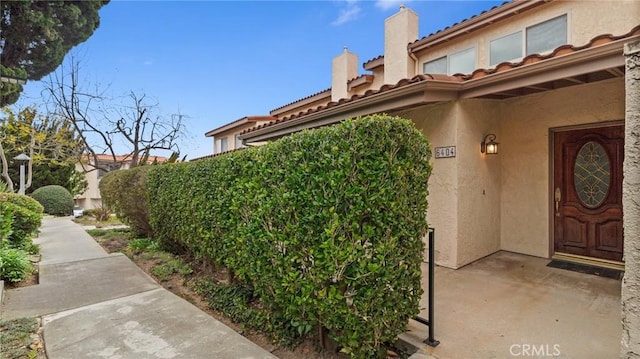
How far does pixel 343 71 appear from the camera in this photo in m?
11.5

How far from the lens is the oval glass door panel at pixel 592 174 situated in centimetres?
566

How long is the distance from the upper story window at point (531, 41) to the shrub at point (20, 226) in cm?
1234

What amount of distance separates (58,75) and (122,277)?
15.1m

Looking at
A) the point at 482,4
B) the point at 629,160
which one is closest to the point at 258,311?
Result: the point at 629,160

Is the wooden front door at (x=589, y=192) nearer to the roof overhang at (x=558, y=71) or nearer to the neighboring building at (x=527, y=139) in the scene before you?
the neighboring building at (x=527, y=139)

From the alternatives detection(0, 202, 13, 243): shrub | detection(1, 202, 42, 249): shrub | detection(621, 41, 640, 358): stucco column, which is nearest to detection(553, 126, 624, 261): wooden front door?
detection(621, 41, 640, 358): stucco column

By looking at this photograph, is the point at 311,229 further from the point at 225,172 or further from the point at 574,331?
the point at 574,331

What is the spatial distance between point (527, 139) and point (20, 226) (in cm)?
1213

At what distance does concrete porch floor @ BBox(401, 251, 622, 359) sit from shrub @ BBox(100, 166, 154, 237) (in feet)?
24.7

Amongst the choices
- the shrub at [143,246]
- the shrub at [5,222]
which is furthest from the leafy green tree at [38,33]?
the shrub at [143,246]

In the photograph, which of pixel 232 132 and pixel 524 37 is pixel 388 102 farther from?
pixel 232 132

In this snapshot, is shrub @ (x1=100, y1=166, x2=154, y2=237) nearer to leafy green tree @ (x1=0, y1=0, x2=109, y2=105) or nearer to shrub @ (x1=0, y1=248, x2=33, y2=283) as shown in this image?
shrub @ (x1=0, y1=248, x2=33, y2=283)

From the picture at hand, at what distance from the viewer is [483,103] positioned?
632 centimetres

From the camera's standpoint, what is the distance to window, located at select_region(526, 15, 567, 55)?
675 centimetres
